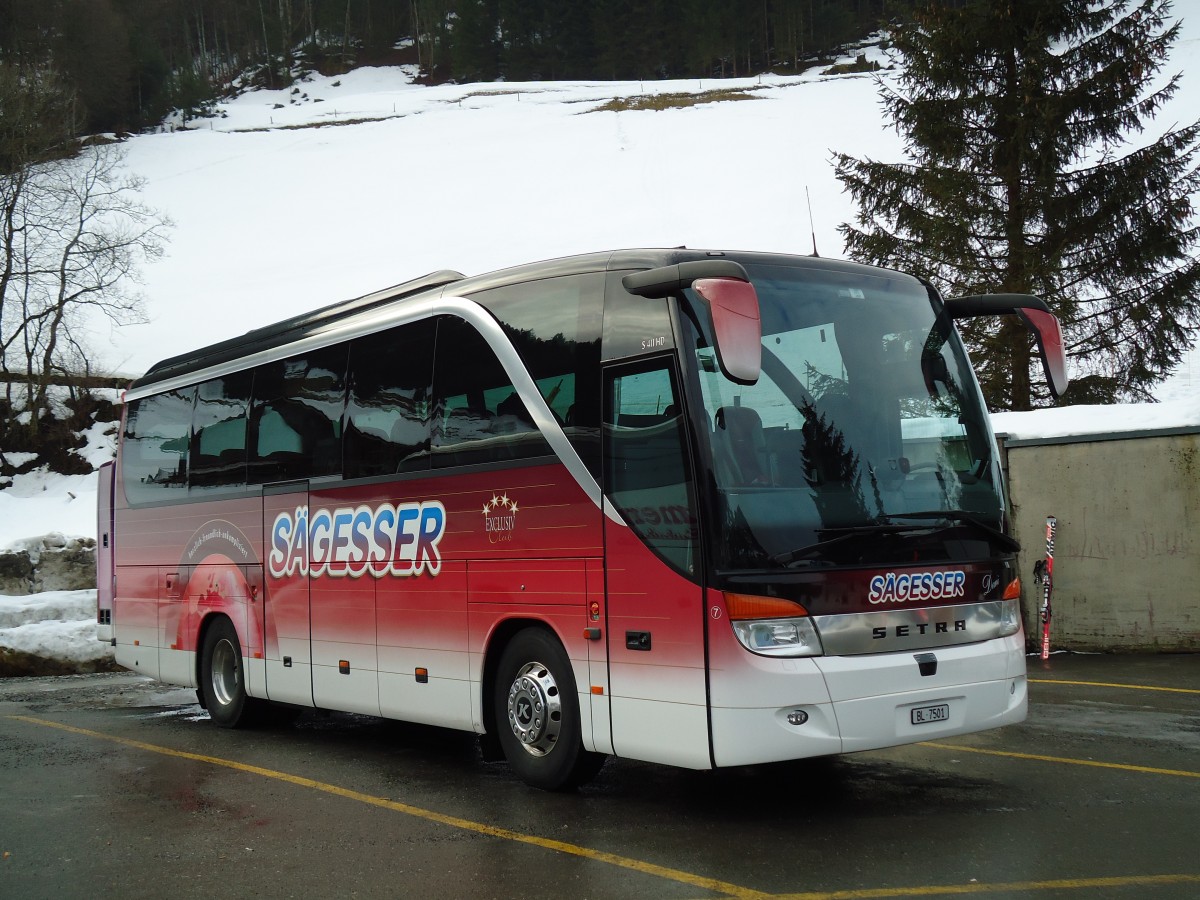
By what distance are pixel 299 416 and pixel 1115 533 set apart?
29.5 feet

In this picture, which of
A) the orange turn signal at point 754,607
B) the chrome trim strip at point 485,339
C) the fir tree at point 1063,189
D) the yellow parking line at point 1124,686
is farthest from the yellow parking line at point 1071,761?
the fir tree at point 1063,189

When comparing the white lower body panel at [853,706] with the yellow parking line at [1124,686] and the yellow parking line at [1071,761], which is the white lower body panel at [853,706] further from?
the yellow parking line at [1124,686]

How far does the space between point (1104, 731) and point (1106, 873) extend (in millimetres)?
4020

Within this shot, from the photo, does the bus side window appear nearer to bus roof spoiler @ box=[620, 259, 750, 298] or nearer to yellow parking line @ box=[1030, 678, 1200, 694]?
bus roof spoiler @ box=[620, 259, 750, 298]

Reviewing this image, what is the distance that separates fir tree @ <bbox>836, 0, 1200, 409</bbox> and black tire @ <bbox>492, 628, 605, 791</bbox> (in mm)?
15026

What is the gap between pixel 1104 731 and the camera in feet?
30.7

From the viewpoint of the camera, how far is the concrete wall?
13.5 metres

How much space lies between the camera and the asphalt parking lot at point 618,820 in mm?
5766

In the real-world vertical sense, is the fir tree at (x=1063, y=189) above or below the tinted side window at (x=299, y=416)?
above

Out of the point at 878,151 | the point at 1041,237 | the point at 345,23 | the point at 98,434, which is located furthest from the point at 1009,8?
the point at 345,23

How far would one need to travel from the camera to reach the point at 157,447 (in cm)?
1309

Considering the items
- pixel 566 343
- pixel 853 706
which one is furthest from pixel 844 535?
pixel 566 343

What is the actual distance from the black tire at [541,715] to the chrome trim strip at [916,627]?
1742mm

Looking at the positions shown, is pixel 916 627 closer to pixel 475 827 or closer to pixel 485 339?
pixel 475 827
